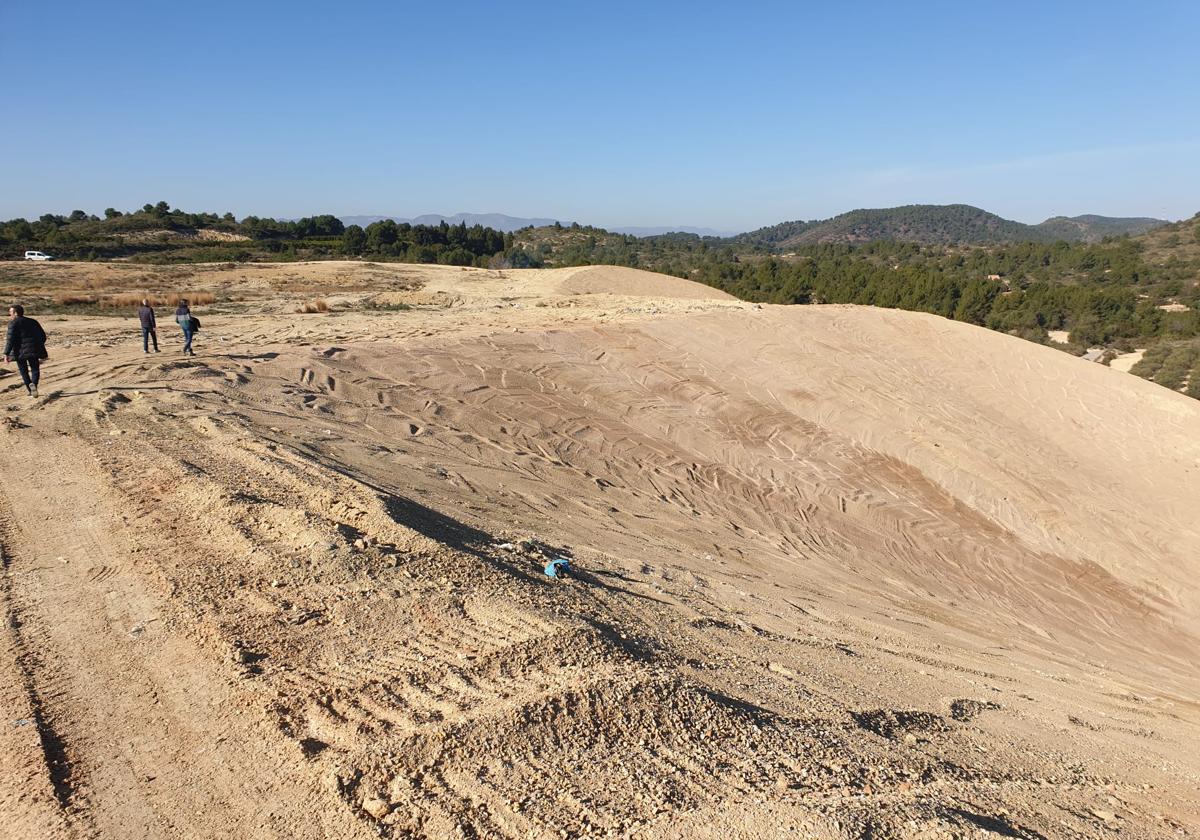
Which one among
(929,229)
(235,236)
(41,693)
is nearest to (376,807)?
(41,693)

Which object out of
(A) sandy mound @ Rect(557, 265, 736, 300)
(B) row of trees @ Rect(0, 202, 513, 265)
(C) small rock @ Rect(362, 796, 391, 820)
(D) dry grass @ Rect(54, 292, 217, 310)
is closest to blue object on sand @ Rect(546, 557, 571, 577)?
(C) small rock @ Rect(362, 796, 391, 820)

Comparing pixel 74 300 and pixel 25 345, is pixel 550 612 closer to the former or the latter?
pixel 25 345

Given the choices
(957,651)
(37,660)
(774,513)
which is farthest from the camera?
(774,513)

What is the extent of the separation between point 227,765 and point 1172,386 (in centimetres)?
3563

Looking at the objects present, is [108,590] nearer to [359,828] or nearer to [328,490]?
[328,490]

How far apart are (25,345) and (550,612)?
10.3 meters

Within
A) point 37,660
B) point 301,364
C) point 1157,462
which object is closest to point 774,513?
point 301,364

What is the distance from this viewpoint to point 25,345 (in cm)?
1108

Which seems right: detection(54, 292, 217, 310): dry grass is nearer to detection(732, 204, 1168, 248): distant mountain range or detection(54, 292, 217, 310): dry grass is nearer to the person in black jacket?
the person in black jacket

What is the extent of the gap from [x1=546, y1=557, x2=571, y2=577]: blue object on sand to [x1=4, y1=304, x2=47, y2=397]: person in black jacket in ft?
30.8

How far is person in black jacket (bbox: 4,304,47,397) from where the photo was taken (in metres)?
10.9

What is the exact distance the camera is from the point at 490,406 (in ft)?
46.7

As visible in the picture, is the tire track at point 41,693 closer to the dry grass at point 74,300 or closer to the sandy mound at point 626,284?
the dry grass at point 74,300

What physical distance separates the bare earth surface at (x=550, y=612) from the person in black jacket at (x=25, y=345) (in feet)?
2.25
